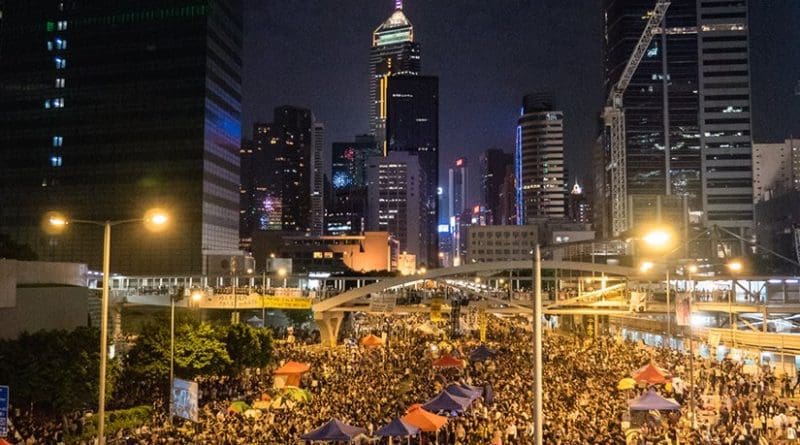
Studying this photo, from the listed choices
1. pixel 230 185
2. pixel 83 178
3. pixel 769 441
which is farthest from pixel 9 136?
pixel 769 441

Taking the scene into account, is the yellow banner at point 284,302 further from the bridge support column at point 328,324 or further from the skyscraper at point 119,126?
the skyscraper at point 119,126

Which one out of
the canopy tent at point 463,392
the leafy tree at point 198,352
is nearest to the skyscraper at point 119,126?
the leafy tree at point 198,352

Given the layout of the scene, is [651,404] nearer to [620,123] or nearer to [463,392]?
[463,392]

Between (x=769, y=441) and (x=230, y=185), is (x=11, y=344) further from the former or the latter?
(x=230, y=185)

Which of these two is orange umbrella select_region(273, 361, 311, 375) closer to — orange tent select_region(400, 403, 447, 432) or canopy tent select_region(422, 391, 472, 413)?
canopy tent select_region(422, 391, 472, 413)

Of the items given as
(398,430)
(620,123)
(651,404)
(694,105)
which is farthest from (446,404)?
(620,123)
